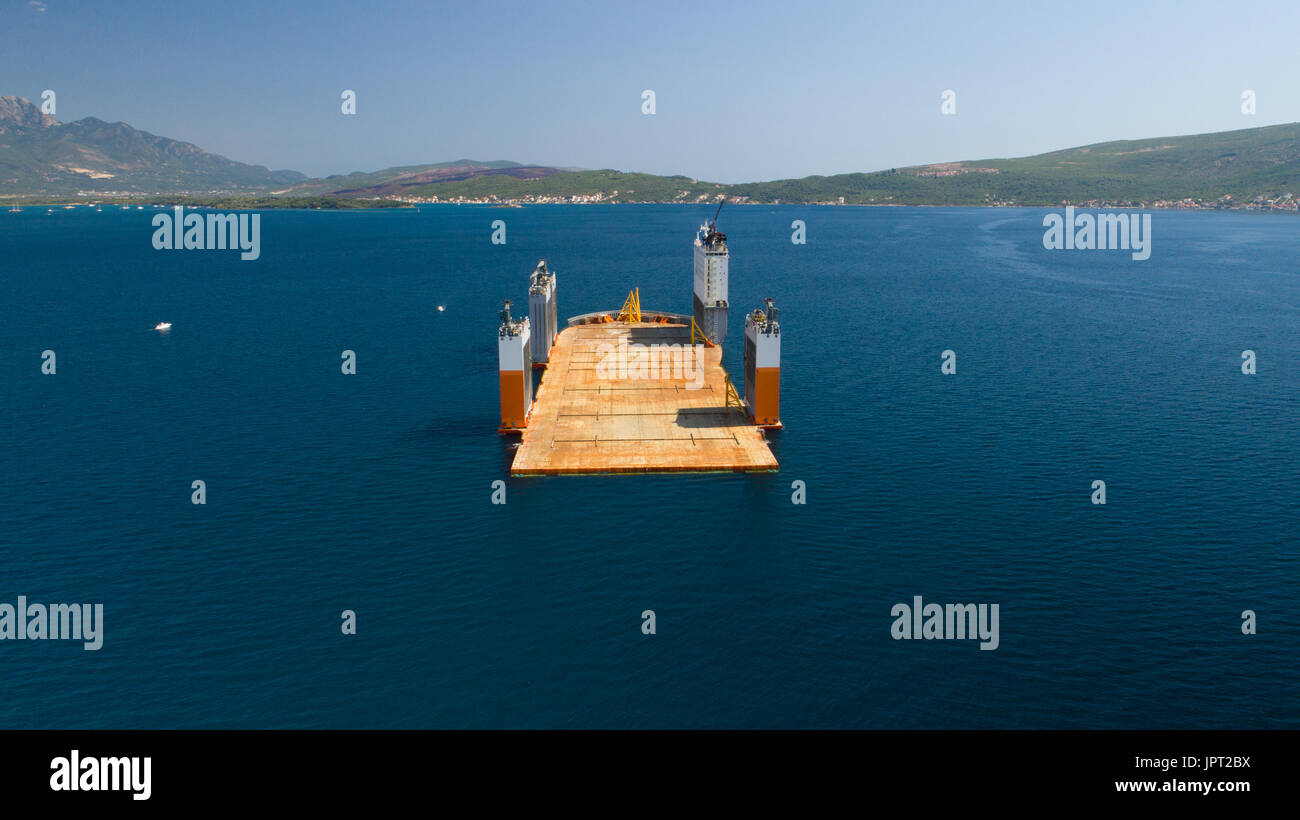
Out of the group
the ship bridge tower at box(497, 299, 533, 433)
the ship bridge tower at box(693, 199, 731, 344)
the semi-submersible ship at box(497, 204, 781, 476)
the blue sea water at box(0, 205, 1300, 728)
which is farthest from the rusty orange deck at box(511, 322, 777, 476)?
the ship bridge tower at box(693, 199, 731, 344)

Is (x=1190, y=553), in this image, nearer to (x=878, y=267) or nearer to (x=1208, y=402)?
(x=1208, y=402)

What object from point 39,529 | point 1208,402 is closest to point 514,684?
point 39,529

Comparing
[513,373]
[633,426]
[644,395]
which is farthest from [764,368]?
[513,373]

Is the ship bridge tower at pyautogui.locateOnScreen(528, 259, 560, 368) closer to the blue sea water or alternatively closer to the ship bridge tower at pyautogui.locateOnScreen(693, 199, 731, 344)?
the blue sea water

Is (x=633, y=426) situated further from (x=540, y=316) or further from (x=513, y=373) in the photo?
(x=540, y=316)
